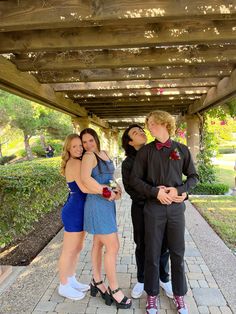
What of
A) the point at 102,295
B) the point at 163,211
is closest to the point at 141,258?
the point at 102,295

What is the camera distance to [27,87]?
4.67 meters

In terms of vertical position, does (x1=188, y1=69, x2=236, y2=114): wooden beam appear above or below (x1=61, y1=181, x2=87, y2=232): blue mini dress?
above

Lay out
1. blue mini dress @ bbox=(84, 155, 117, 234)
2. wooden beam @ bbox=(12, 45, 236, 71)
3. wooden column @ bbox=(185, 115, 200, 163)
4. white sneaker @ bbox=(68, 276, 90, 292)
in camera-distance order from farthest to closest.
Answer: wooden column @ bbox=(185, 115, 200, 163)
wooden beam @ bbox=(12, 45, 236, 71)
white sneaker @ bbox=(68, 276, 90, 292)
blue mini dress @ bbox=(84, 155, 117, 234)

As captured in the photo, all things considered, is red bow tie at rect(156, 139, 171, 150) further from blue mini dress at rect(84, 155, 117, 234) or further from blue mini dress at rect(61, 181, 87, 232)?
blue mini dress at rect(61, 181, 87, 232)

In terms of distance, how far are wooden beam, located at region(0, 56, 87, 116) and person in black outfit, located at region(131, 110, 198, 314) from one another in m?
2.12

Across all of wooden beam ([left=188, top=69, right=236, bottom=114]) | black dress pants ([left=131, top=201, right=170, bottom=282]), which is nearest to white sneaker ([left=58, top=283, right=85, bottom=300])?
black dress pants ([left=131, top=201, right=170, bottom=282])

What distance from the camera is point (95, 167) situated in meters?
2.84

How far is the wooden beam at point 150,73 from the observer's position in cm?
485

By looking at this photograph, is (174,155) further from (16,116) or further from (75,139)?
(16,116)

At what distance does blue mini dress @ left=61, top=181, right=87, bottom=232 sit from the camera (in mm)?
2996

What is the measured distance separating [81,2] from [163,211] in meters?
1.79

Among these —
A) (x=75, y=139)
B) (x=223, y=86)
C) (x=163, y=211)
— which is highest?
(x=223, y=86)

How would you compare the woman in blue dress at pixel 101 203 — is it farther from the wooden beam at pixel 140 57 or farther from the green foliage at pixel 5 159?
the green foliage at pixel 5 159

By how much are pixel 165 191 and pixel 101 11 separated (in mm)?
1500
